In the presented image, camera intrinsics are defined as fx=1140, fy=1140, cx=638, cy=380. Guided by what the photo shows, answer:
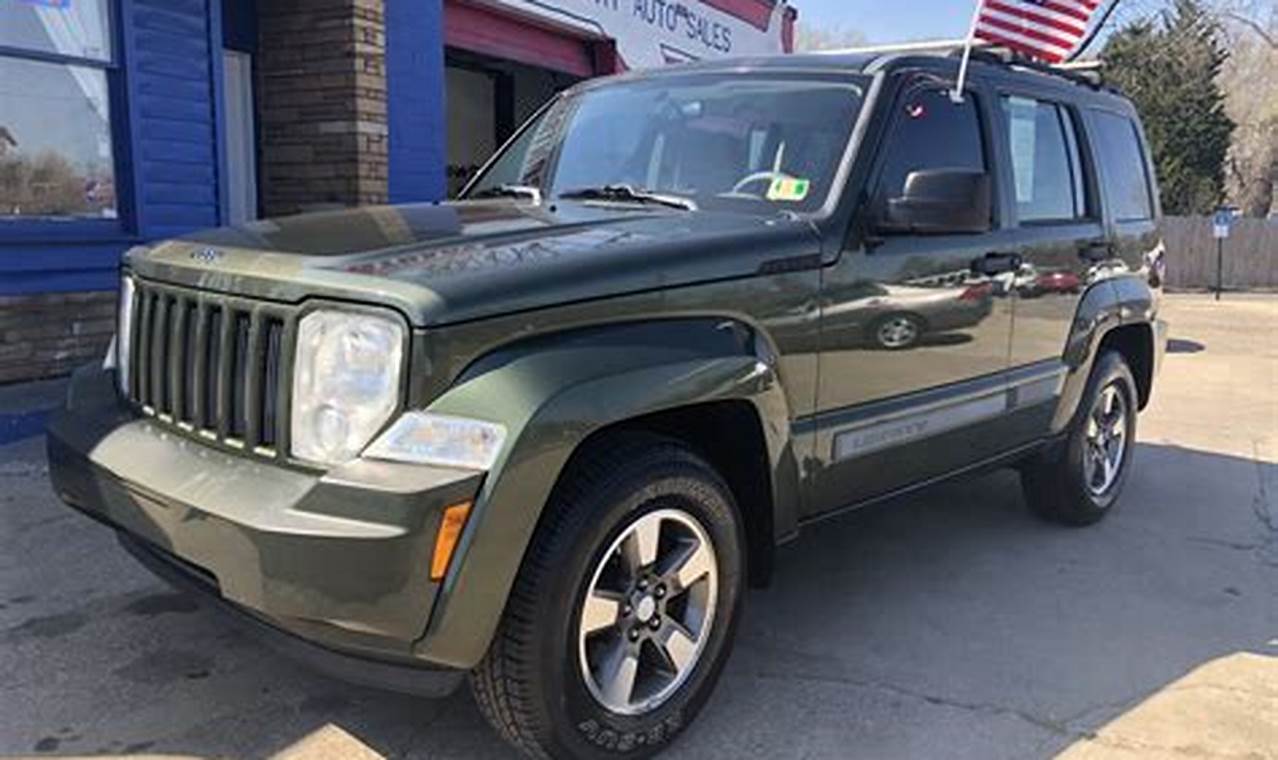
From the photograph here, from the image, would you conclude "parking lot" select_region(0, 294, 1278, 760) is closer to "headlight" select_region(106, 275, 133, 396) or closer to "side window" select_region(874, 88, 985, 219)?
"headlight" select_region(106, 275, 133, 396)

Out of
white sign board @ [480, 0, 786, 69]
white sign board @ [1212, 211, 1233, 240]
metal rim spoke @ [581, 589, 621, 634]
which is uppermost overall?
white sign board @ [480, 0, 786, 69]

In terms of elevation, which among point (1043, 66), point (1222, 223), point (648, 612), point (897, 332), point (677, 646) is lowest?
point (677, 646)

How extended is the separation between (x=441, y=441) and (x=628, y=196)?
160 cm

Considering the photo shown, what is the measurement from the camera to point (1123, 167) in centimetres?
565

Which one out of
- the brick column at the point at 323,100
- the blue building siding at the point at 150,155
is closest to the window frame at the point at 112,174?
the blue building siding at the point at 150,155

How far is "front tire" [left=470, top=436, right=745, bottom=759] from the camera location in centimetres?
274

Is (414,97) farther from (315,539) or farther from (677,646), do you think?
(315,539)

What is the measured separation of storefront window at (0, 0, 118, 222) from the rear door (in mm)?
5489

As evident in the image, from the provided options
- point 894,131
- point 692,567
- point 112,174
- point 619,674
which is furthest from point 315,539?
point 112,174

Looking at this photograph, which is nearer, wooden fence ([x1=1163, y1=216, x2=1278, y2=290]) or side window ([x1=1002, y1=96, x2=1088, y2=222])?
side window ([x1=1002, y1=96, x2=1088, y2=222])

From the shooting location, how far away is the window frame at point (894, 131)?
369 cm

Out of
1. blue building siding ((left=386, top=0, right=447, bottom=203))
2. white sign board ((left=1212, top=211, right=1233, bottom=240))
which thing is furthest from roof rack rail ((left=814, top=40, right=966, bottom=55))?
white sign board ((left=1212, top=211, right=1233, bottom=240))

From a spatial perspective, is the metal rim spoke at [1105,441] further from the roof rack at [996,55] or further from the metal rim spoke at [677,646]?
the metal rim spoke at [677,646]

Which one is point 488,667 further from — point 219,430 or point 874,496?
point 874,496
